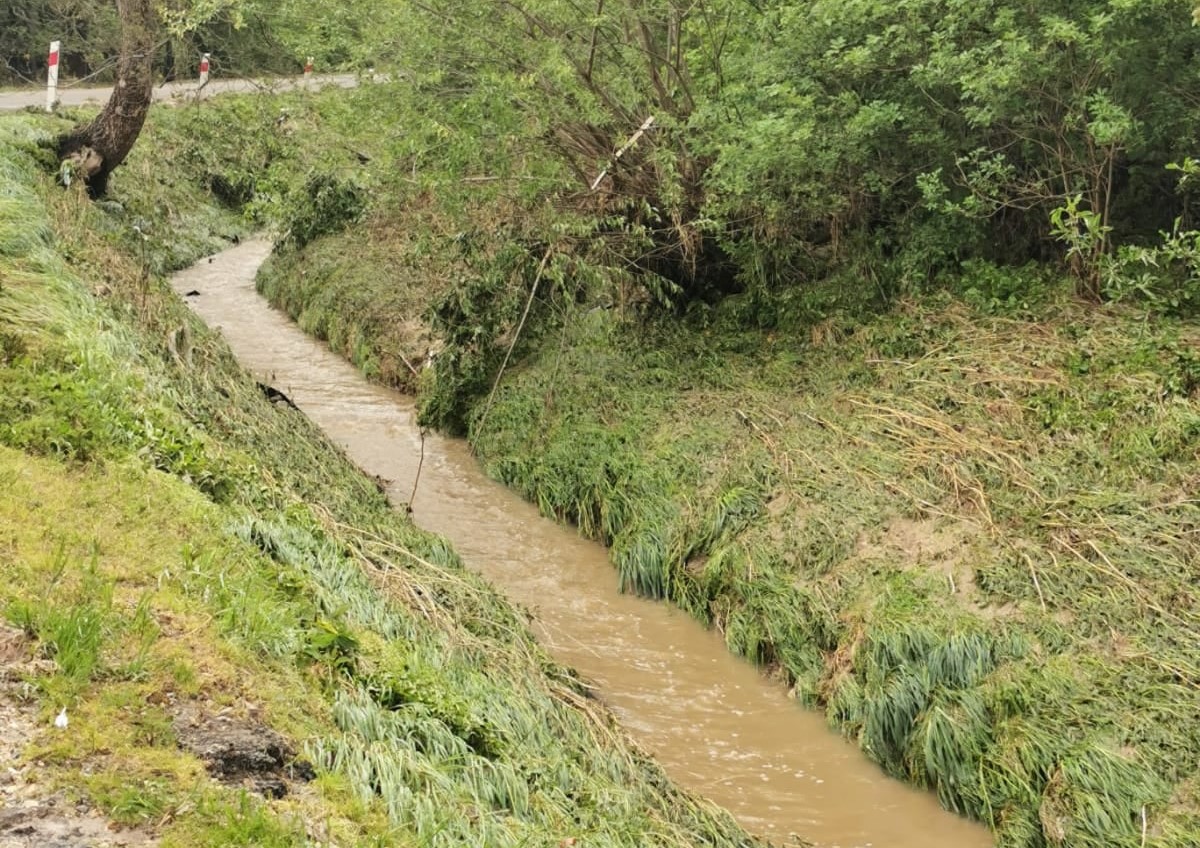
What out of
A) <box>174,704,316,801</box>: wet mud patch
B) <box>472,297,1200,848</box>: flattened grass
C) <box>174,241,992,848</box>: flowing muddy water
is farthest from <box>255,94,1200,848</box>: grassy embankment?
<box>174,704,316,801</box>: wet mud patch

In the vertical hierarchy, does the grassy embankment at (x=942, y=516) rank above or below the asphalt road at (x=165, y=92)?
below

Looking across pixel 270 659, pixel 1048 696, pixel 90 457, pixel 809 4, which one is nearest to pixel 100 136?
pixel 809 4

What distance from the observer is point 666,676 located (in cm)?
831

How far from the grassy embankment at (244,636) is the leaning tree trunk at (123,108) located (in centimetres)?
724

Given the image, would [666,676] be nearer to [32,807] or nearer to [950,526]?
[950,526]

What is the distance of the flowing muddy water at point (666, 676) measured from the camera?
6641mm

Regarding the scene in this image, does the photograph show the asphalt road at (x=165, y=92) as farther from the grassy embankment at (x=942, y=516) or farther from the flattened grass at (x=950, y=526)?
the flattened grass at (x=950, y=526)

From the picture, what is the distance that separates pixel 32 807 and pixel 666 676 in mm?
5450

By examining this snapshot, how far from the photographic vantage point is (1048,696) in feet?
21.4

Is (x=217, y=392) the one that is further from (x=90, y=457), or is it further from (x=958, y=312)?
(x=958, y=312)

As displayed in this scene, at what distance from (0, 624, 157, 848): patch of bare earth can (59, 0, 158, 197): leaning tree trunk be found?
13.8 meters

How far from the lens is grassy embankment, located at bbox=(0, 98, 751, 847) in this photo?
12.6 ft

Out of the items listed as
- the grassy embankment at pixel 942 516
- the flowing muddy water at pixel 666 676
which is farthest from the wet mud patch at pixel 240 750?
the grassy embankment at pixel 942 516

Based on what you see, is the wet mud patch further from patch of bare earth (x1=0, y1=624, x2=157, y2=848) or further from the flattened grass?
the flattened grass
